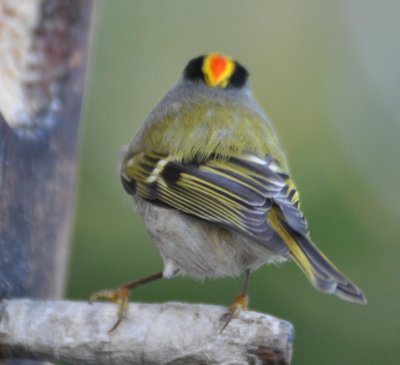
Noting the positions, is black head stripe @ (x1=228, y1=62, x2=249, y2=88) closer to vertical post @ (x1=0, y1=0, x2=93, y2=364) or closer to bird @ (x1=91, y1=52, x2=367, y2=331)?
bird @ (x1=91, y1=52, x2=367, y2=331)

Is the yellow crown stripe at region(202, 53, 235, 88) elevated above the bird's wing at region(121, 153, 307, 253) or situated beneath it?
elevated above

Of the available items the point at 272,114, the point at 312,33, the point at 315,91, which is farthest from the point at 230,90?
the point at 312,33

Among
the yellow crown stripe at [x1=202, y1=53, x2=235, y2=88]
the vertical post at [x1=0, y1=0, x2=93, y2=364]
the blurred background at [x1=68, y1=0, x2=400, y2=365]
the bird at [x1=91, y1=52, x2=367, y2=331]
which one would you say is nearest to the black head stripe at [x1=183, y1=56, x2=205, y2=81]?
the yellow crown stripe at [x1=202, y1=53, x2=235, y2=88]

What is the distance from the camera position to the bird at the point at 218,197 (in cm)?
235

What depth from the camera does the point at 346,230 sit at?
3980 millimetres

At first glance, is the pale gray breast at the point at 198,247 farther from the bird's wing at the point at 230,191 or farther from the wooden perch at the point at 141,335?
the wooden perch at the point at 141,335

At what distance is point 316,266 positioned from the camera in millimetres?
2260

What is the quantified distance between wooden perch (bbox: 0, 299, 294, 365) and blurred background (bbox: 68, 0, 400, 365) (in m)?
0.74

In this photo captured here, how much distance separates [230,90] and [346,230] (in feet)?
3.50

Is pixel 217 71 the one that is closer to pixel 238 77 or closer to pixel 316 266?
pixel 238 77

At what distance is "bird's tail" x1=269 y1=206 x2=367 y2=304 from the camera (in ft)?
7.19

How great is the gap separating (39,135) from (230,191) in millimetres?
618

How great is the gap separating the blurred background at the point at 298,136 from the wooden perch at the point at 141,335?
2.43ft

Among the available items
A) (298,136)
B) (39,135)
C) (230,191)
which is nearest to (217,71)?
(39,135)
